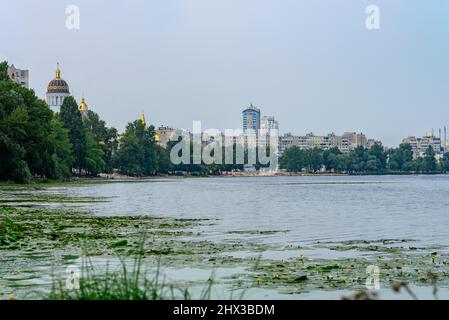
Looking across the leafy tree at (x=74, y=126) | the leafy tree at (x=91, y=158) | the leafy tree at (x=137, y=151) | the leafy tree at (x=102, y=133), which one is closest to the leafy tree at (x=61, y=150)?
the leafy tree at (x=74, y=126)

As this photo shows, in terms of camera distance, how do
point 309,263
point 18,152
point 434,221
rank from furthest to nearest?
1. point 18,152
2. point 434,221
3. point 309,263

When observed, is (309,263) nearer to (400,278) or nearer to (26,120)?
(400,278)

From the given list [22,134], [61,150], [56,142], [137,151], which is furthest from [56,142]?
[137,151]

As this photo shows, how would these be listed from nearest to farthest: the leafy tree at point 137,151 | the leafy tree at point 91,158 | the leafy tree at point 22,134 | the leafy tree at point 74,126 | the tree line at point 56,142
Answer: the leafy tree at point 22,134
the tree line at point 56,142
the leafy tree at point 74,126
the leafy tree at point 91,158
the leafy tree at point 137,151

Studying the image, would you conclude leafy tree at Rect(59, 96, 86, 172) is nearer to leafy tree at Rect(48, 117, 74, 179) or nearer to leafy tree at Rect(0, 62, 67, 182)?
leafy tree at Rect(48, 117, 74, 179)

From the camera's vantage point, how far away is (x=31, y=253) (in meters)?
21.0

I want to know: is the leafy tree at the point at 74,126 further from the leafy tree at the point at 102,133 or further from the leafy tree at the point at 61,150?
the leafy tree at the point at 102,133

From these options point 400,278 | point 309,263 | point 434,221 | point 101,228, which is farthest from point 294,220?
point 400,278

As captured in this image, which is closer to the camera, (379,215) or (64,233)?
(64,233)

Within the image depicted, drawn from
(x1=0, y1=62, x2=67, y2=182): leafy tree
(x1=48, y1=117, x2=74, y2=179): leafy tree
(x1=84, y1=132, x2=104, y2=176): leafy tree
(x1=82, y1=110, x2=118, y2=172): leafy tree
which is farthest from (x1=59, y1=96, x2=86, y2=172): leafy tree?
(x1=82, y1=110, x2=118, y2=172): leafy tree

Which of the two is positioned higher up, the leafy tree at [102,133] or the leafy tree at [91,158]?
the leafy tree at [102,133]

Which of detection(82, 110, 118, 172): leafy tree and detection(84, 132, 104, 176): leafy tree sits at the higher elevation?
detection(82, 110, 118, 172): leafy tree

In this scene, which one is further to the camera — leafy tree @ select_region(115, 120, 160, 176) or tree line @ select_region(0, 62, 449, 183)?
leafy tree @ select_region(115, 120, 160, 176)
